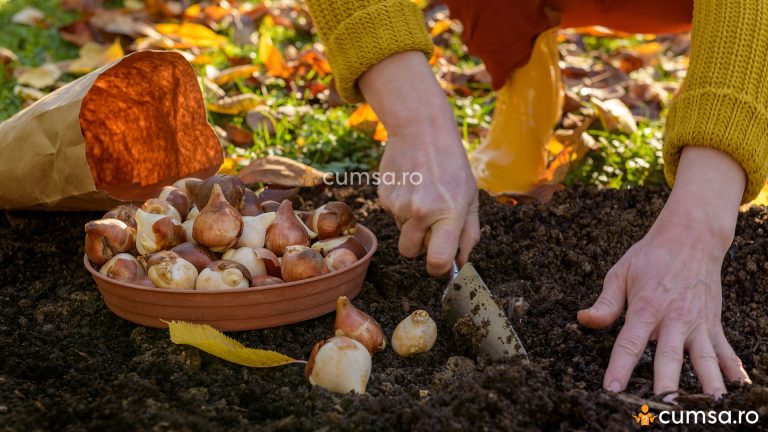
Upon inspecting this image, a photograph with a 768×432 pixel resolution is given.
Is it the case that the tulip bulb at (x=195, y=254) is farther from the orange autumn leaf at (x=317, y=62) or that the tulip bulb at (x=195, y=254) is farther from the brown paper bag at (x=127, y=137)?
the orange autumn leaf at (x=317, y=62)

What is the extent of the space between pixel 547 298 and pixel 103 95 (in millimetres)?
1153

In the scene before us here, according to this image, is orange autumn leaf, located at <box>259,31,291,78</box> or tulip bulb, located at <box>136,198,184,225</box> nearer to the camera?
tulip bulb, located at <box>136,198,184,225</box>

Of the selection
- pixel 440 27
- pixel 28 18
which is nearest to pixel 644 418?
pixel 440 27

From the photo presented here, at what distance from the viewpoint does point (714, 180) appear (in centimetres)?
137

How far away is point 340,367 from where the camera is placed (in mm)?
1263

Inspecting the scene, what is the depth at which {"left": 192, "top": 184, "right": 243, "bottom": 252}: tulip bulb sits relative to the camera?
147 cm

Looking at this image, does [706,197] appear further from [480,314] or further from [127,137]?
[127,137]

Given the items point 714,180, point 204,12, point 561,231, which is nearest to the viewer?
point 714,180

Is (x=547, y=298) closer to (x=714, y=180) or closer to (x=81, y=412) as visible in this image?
(x=714, y=180)

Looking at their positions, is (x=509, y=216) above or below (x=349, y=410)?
below

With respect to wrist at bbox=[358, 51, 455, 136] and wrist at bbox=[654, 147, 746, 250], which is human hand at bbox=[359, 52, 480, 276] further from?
wrist at bbox=[654, 147, 746, 250]

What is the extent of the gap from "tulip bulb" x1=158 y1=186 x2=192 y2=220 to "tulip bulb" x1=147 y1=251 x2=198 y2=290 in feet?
0.65

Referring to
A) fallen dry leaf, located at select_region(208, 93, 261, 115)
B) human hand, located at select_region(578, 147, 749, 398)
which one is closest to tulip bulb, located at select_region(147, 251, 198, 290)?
human hand, located at select_region(578, 147, 749, 398)

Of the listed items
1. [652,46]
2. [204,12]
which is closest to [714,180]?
[652,46]
